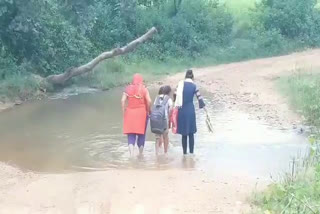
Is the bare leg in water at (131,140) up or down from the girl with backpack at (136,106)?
down

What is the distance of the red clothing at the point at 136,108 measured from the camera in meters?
11.6

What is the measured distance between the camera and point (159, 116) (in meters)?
11.6

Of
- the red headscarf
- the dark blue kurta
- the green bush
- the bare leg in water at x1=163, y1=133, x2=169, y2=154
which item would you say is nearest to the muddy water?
the bare leg in water at x1=163, y1=133, x2=169, y2=154

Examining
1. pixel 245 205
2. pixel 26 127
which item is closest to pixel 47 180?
pixel 245 205

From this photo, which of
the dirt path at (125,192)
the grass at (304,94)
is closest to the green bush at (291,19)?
the grass at (304,94)

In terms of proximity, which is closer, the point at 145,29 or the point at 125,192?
the point at 125,192

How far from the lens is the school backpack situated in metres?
11.5

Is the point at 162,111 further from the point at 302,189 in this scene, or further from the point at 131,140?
the point at 302,189

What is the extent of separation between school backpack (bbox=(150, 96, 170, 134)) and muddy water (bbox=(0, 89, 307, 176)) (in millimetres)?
630

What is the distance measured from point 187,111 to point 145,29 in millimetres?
18299

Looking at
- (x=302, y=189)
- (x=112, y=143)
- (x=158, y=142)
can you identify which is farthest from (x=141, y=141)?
(x=302, y=189)

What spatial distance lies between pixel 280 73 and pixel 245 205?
1688 cm

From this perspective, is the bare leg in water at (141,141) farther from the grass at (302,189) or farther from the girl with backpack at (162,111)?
the grass at (302,189)

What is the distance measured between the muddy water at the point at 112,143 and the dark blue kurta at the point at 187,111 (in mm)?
609
